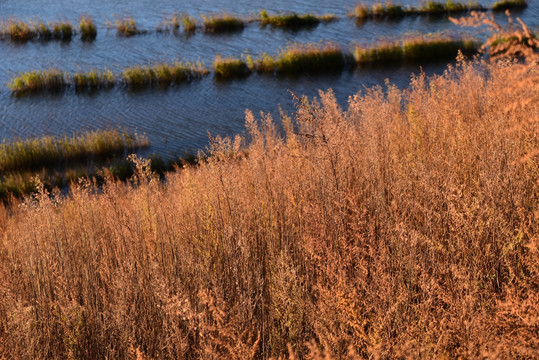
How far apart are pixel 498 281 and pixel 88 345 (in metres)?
3.32

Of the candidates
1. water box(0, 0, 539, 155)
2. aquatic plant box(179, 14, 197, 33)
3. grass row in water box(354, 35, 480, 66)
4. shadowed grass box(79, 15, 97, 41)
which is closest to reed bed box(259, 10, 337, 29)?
water box(0, 0, 539, 155)

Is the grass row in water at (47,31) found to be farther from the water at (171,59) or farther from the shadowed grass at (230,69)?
the shadowed grass at (230,69)

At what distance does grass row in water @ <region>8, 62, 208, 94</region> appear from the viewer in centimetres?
1931

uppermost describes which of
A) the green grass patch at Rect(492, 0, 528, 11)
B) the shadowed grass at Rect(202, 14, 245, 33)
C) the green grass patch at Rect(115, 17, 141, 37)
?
the green grass patch at Rect(492, 0, 528, 11)

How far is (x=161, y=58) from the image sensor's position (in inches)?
824

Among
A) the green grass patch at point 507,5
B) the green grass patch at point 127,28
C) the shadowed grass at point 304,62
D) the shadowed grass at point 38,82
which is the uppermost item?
the green grass patch at point 507,5

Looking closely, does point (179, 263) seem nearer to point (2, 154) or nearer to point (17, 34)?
point (2, 154)

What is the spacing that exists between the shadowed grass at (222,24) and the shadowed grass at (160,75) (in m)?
5.44

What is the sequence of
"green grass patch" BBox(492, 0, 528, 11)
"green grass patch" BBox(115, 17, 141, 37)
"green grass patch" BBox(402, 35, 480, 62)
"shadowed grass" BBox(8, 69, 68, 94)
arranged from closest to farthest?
"shadowed grass" BBox(8, 69, 68, 94) < "green grass patch" BBox(402, 35, 480, 62) < "green grass patch" BBox(115, 17, 141, 37) < "green grass patch" BBox(492, 0, 528, 11)

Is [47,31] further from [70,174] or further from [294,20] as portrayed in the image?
[70,174]

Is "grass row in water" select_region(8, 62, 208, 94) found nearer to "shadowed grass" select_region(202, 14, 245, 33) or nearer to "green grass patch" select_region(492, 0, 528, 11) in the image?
"shadowed grass" select_region(202, 14, 245, 33)

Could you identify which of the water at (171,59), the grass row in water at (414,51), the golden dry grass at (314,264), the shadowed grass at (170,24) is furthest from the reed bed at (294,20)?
the golden dry grass at (314,264)

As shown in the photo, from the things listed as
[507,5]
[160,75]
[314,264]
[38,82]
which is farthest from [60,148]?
[507,5]

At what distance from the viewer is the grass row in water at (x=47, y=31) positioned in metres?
24.4
